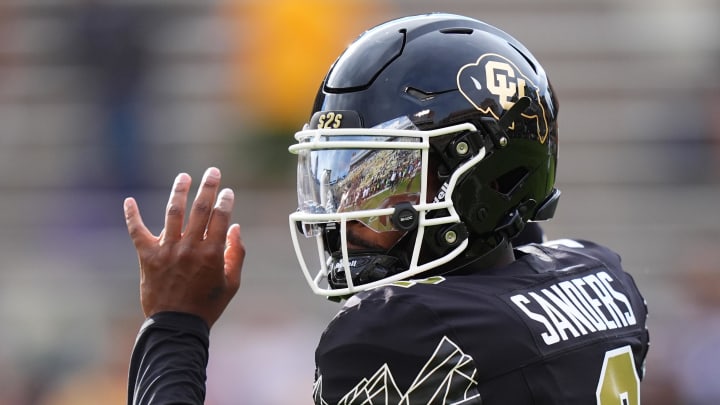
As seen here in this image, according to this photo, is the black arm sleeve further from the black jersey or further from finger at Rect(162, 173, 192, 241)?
the black jersey

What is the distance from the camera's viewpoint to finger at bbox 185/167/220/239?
2.21 m

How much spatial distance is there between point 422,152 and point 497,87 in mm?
248

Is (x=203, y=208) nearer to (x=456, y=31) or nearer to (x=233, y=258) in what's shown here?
(x=233, y=258)

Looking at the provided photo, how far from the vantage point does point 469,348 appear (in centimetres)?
189

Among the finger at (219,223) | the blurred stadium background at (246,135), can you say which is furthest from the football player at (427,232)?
the blurred stadium background at (246,135)

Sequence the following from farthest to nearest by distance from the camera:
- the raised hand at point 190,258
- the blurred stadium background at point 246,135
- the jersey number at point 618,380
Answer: the blurred stadium background at point 246,135 < the raised hand at point 190,258 < the jersey number at point 618,380

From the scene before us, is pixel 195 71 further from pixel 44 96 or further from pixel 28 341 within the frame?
pixel 28 341

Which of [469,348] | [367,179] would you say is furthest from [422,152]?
[469,348]

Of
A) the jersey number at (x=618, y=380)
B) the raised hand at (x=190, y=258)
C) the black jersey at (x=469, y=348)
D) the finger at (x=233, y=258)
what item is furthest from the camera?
the finger at (x=233, y=258)

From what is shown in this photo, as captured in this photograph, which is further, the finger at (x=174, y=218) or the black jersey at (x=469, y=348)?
the finger at (x=174, y=218)

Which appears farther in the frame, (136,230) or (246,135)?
(246,135)

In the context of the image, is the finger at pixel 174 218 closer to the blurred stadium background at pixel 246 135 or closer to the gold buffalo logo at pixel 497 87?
the gold buffalo logo at pixel 497 87

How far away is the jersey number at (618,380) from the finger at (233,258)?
806 mm

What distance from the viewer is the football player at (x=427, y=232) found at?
1.97m
